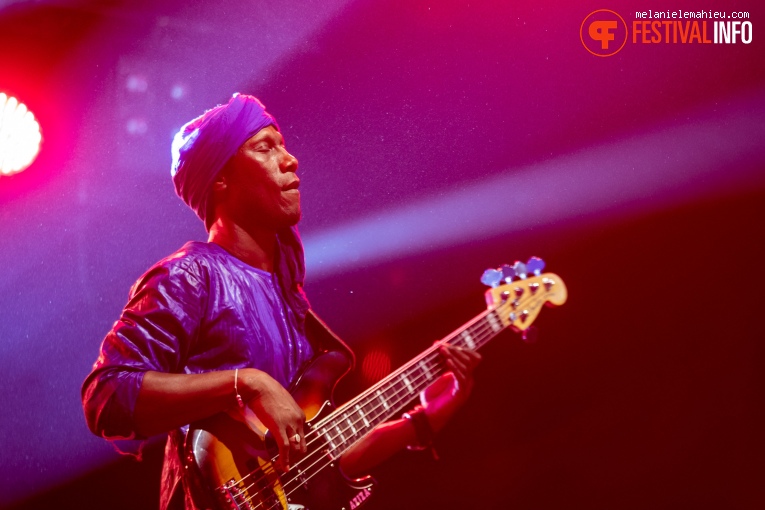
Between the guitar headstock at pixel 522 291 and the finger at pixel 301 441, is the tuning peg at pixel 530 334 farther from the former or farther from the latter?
the finger at pixel 301 441

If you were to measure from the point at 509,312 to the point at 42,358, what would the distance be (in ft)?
5.85

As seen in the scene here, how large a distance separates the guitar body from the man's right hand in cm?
6

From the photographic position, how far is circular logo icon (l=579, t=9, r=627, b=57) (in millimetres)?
2945

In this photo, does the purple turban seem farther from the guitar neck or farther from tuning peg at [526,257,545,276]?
tuning peg at [526,257,545,276]

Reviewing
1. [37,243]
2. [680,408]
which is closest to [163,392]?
[37,243]

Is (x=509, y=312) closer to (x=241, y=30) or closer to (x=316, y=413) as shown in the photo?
(x=316, y=413)

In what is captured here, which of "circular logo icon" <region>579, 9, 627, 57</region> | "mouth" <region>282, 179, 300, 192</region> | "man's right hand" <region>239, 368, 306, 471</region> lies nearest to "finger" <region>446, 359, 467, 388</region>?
"man's right hand" <region>239, 368, 306, 471</region>

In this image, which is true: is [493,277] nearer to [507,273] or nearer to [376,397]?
[507,273]

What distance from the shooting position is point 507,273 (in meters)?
2.55

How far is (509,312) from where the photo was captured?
2498 millimetres

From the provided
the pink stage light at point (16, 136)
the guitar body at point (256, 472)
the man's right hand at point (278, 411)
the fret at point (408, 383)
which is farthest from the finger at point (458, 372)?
the pink stage light at point (16, 136)

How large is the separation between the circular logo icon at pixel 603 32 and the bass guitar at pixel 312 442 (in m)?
1.36

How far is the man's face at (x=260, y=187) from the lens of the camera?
2256 mm

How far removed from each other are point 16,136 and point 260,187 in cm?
108
